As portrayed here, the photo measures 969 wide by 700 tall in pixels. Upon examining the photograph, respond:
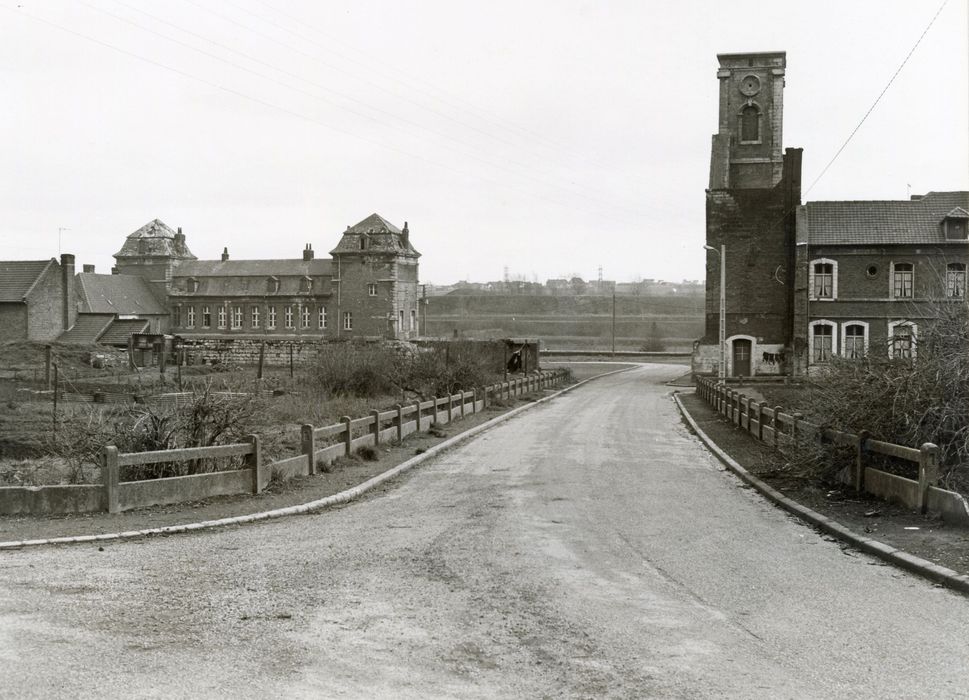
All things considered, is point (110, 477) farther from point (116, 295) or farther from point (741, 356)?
point (116, 295)

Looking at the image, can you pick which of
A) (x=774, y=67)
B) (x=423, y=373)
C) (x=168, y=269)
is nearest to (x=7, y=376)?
(x=423, y=373)

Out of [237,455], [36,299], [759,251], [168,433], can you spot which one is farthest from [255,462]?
[36,299]

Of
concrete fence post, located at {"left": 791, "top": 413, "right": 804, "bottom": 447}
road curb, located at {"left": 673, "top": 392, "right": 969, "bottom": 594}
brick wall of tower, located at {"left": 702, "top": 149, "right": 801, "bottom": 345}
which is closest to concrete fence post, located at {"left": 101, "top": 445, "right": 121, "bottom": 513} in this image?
road curb, located at {"left": 673, "top": 392, "right": 969, "bottom": 594}

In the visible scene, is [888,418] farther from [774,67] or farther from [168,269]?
[168,269]

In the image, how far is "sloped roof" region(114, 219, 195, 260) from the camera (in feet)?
292

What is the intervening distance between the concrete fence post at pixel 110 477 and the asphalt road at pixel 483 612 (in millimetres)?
1604

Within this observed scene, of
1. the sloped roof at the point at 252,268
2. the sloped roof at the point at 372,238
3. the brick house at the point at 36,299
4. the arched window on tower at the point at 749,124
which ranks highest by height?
the arched window on tower at the point at 749,124

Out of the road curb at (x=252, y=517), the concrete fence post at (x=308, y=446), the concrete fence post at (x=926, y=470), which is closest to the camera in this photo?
the road curb at (x=252, y=517)

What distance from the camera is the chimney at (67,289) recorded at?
69.1m

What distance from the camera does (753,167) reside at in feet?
187

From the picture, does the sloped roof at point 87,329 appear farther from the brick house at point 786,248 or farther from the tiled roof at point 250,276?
the brick house at point 786,248

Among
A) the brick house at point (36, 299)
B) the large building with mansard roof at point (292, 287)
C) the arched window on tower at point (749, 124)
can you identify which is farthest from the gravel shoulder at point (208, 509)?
the large building with mansard roof at point (292, 287)

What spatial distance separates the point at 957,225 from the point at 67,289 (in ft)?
196

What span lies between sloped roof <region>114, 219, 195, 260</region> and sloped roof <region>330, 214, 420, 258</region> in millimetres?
19226
